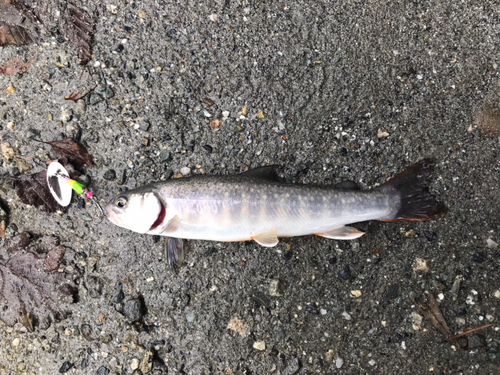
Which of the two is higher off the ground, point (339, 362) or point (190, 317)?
point (190, 317)

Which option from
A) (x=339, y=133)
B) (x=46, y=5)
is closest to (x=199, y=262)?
(x=339, y=133)

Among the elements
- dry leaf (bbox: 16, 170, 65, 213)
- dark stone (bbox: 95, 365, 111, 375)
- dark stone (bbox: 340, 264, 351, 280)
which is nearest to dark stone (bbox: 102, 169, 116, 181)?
dry leaf (bbox: 16, 170, 65, 213)

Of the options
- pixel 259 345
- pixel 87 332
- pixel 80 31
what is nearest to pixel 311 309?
pixel 259 345

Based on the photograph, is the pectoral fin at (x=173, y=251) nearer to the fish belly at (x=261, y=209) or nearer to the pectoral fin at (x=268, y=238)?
the fish belly at (x=261, y=209)

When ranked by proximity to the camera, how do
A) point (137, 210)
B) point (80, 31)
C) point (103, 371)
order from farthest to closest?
point (80, 31), point (103, 371), point (137, 210)

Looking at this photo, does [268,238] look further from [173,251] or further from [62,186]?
[62,186]

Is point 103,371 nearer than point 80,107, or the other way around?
point 103,371
